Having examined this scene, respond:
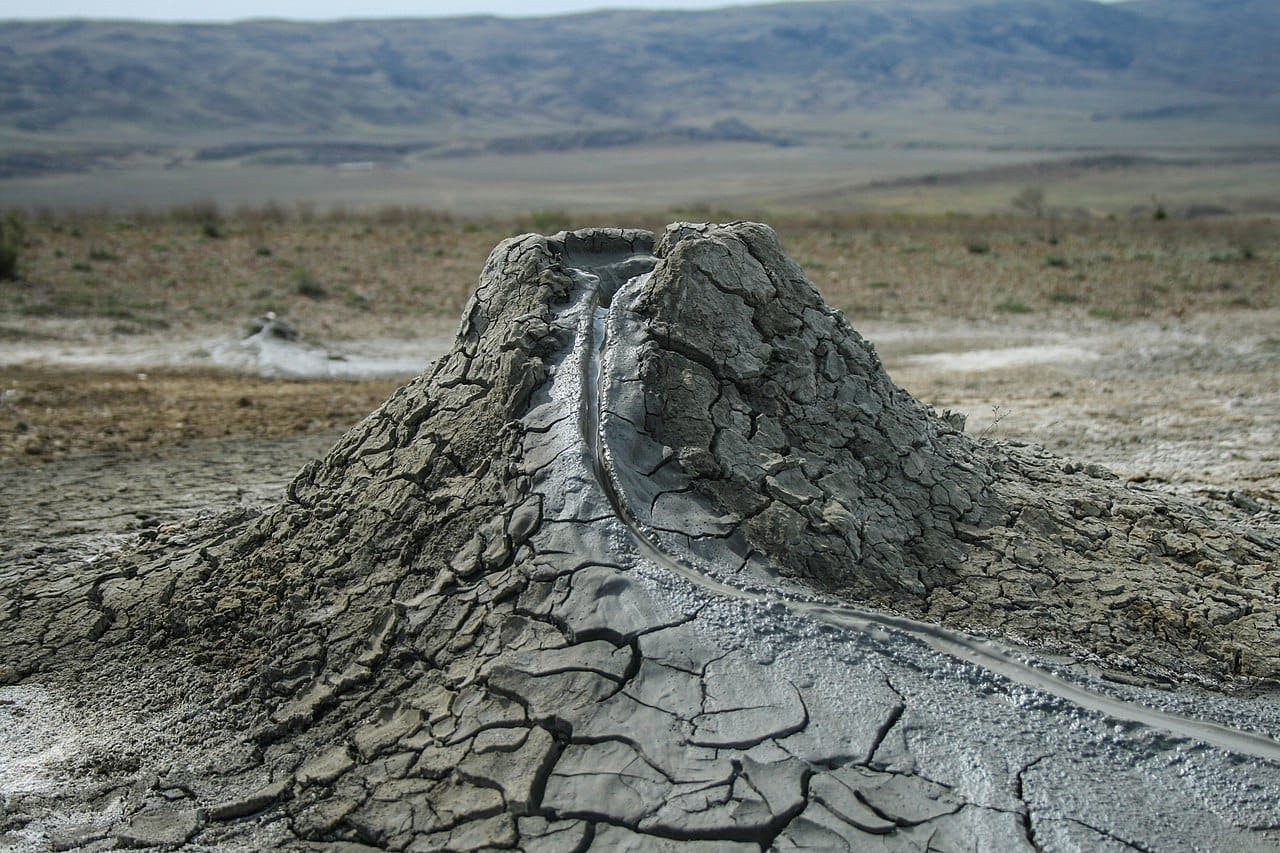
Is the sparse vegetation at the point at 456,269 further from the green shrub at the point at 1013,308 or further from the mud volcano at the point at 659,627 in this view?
the mud volcano at the point at 659,627

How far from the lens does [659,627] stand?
8.07ft

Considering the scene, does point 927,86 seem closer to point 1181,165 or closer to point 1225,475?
point 1181,165

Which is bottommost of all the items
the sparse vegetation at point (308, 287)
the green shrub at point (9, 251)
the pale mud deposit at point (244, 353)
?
the pale mud deposit at point (244, 353)

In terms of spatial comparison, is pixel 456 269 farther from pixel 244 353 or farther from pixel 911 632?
pixel 911 632

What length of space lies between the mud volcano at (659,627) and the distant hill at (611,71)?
183 ft

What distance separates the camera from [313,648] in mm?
2814

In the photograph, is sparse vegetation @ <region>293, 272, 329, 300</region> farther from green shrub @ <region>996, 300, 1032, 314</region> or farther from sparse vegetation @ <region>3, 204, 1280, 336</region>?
green shrub @ <region>996, 300, 1032, 314</region>

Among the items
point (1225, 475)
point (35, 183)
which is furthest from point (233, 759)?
point (35, 183)

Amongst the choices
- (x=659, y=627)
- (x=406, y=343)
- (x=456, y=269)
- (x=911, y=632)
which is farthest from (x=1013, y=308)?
(x=659, y=627)

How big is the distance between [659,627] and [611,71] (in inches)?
4012

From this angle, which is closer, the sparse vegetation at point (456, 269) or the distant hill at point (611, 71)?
the sparse vegetation at point (456, 269)

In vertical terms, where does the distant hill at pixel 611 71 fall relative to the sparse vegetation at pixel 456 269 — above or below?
above

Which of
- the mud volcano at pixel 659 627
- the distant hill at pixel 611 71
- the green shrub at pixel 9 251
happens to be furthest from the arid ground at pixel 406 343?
the distant hill at pixel 611 71

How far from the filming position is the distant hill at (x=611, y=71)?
7169cm
